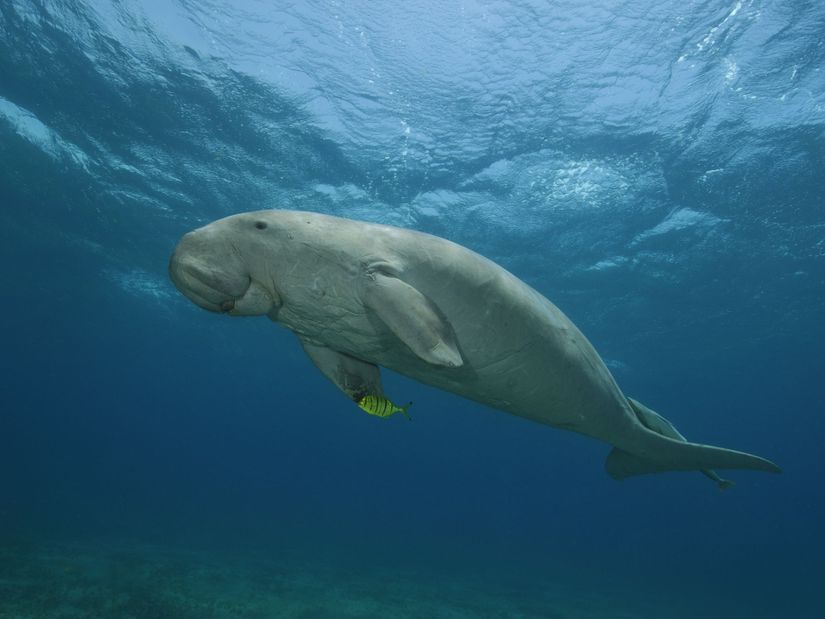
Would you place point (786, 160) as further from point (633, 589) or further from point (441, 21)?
point (633, 589)

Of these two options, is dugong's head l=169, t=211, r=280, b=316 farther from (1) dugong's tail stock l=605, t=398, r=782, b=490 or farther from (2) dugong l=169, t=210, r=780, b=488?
(1) dugong's tail stock l=605, t=398, r=782, b=490

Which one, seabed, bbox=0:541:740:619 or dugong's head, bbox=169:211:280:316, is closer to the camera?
dugong's head, bbox=169:211:280:316

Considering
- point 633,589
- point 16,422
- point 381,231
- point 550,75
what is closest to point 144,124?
point 550,75


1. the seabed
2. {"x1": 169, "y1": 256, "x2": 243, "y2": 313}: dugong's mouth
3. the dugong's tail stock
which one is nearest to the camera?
{"x1": 169, "y1": 256, "x2": 243, "y2": 313}: dugong's mouth

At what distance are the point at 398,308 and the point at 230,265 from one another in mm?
878

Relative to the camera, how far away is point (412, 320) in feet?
7.30

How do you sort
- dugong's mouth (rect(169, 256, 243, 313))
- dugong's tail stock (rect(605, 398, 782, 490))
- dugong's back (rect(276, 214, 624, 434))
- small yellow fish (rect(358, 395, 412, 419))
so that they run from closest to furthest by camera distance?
1. dugong's mouth (rect(169, 256, 243, 313))
2. dugong's back (rect(276, 214, 624, 434))
3. small yellow fish (rect(358, 395, 412, 419))
4. dugong's tail stock (rect(605, 398, 782, 490))

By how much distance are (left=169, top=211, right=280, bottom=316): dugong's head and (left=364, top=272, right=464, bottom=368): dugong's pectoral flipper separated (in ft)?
1.84

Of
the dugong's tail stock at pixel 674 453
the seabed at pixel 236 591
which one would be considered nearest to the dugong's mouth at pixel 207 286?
the dugong's tail stock at pixel 674 453

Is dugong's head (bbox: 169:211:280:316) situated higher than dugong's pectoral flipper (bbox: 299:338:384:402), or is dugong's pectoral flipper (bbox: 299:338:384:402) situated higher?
dugong's head (bbox: 169:211:280:316)

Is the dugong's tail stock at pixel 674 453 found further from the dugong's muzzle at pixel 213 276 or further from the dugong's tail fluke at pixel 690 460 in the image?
the dugong's muzzle at pixel 213 276

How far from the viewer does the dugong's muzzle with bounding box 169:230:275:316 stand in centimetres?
233

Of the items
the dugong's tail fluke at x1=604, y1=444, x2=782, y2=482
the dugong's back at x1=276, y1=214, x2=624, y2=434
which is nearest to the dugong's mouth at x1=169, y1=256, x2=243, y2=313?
the dugong's back at x1=276, y1=214, x2=624, y2=434

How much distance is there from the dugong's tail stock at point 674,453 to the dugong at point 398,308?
1.47 ft
